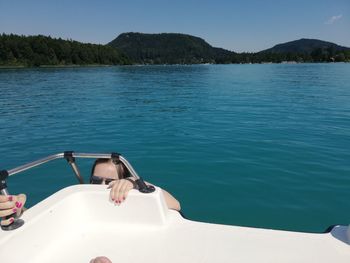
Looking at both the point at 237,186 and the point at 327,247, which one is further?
the point at 237,186

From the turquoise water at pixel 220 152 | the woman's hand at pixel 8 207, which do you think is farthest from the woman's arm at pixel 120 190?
the turquoise water at pixel 220 152

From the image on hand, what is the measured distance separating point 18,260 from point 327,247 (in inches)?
89.1

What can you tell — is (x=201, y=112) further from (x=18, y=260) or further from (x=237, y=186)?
(x=18, y=260)

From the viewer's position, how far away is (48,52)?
119 m

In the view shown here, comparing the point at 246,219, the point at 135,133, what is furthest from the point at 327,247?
the point at 135,133

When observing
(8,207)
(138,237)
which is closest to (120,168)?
(138,237)

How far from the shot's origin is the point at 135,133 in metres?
11.1

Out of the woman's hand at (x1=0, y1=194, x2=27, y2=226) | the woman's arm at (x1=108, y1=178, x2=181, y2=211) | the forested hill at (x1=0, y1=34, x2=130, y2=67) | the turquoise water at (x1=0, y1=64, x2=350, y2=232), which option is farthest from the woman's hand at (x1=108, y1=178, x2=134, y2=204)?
the forested hill at (x1=0, y1=34, x2=130, y2=67)

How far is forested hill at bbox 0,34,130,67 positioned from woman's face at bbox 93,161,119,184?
4496 inches

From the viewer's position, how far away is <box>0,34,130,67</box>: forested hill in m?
109

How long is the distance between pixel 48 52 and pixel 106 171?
12672cm

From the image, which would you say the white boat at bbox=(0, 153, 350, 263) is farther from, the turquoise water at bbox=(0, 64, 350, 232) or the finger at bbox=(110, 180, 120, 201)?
the turquoise water at bbox=(0, 64, 350, 232)

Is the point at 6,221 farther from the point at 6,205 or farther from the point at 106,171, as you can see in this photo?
the point at 106,171

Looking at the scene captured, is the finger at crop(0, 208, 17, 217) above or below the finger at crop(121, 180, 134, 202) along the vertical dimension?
above
